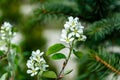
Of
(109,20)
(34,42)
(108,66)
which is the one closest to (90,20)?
(109,20)

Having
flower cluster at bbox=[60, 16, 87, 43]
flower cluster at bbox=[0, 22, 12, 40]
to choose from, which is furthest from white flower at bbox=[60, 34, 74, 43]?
flower cluster at bbox=[0, 22, 12, 40]

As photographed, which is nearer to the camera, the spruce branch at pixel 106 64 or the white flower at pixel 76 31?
the white flower at pixel 76 31

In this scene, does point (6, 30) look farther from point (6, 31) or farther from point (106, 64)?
point (106, 64)

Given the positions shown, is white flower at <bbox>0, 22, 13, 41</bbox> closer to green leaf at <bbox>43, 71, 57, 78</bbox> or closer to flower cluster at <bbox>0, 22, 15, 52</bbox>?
flower cluster at <bbox>0, 22, 15, 52</bbox>

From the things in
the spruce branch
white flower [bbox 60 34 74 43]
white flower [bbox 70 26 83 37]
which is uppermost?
white flower [bbox 70 26 83 37]

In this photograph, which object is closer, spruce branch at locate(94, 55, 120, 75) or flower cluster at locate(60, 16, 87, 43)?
flower cluster at locate(60, 16, 87, 43)

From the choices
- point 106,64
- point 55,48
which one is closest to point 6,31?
point 55,48

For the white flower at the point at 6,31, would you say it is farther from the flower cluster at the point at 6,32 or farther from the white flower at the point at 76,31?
the white flower at the point at 76,31

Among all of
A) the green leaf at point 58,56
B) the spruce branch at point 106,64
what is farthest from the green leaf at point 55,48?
the spruce branch at point 106,64

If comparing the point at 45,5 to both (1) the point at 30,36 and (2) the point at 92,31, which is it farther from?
(1) the point at 30,36

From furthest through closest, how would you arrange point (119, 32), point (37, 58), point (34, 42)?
1. point (34, 42)
2. point (119, 32)
3. point (37, 58)

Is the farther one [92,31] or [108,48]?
[108,48]
